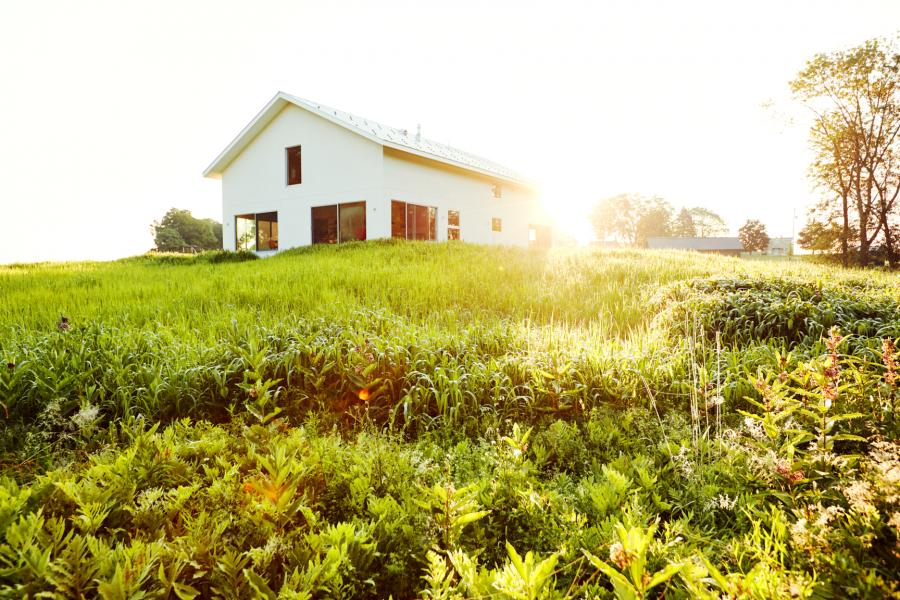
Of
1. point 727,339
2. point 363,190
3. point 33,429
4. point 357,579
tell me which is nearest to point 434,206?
point 363,190

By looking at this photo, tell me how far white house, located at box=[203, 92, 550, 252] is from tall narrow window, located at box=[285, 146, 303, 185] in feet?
0.14

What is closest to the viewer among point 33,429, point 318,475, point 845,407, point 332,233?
point 318,475

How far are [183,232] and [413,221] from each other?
4142 centimetres

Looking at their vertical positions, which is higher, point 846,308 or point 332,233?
point 332,233

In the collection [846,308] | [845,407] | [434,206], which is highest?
[434,206]

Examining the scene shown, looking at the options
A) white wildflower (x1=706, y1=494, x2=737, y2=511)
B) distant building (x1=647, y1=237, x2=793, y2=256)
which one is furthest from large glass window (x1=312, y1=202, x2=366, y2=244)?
distant building (x1=647, y1=237, x2=793, y2=256)

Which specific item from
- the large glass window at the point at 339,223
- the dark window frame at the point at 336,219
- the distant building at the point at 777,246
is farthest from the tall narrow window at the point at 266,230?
the distant building at the point at 777,246

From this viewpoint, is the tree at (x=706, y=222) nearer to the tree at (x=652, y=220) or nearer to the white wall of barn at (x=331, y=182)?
the tree at (x=652, y=220)

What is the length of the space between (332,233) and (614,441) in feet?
52.5

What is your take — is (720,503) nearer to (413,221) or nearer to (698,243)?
(413,221)

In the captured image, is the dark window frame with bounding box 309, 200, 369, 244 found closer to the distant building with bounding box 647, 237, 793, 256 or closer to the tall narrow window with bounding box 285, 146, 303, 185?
the tall narrow window with bounding box 285, 146, 303, 185

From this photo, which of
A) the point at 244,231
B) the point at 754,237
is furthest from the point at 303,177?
the point at 754,237

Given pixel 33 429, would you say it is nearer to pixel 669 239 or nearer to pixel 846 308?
pixel 846 308

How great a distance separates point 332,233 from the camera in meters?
17.5
